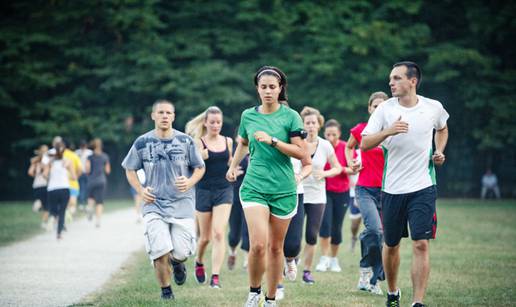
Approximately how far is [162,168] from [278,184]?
174cm

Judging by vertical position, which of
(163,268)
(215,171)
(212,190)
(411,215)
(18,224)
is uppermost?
(215,171)

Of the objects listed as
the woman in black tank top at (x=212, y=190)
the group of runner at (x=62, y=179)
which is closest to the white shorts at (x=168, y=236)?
the woman in black tank top at (x=212, y=190)

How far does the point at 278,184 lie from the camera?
7730 millimetres

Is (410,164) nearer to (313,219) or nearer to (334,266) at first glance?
(313,219)

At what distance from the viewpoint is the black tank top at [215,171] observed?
1092cm

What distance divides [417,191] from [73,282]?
5.03 meters

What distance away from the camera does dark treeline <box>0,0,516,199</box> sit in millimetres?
38719

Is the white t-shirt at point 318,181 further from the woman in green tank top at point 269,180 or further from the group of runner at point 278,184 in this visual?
the woman in green tank top at point 269,180

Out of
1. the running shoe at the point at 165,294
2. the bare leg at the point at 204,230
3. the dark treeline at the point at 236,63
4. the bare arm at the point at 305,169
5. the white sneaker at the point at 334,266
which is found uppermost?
the dark treeline at the point at 236,63

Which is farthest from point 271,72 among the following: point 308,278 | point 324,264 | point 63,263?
point 63,263

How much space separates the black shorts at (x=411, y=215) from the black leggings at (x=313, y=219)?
2963 mm

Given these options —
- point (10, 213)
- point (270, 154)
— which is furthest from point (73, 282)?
point (10, 213)

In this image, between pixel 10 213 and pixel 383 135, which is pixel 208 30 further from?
pixel 383 135

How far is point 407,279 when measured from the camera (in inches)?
437
